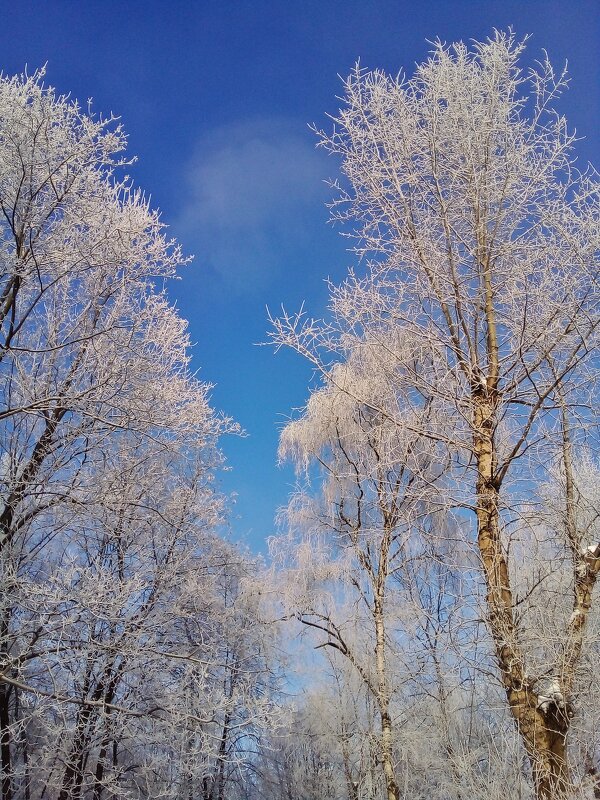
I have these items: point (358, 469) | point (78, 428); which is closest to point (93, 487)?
point (78, 428)

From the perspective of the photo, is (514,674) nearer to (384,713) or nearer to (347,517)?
(384,713)

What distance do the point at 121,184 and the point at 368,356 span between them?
182 inches

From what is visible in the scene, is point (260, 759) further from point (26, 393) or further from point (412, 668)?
point (26, 393)

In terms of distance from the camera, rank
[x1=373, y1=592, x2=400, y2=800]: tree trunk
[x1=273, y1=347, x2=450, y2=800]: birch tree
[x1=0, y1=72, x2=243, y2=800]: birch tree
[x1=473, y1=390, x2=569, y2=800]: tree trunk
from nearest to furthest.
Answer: [x1=473, y1=390, x2=569, y2=800]: tree trunk < [x1=0, y1=72, x2=243, y2=800]: birch tree < [x1=373, y1=592, x2=400, y2=800]: tree trunk < [x1=273, y1=347, x2=450, y2=800]: birch tree

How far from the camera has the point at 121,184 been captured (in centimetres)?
1007

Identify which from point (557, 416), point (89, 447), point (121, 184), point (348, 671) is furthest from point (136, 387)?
point (348, 671)

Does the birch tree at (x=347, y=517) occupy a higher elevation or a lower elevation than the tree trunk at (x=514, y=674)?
higher

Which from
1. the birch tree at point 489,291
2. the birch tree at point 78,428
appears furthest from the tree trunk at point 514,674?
the birch tree at point 78,428

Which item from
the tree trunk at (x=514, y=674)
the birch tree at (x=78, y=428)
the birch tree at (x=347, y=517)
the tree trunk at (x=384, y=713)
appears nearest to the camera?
the tree trunk at (x=514, y=674)

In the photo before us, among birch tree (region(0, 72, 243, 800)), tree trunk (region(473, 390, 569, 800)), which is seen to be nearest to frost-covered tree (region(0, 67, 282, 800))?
birch tree (region(0, 72, 243, 800))

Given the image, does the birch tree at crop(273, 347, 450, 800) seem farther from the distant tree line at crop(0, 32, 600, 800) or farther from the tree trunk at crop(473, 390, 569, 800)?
the tree trunk at crop(473, 390, 569, 800)

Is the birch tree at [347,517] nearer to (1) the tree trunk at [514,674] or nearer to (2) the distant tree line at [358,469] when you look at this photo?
(2) the distant tree line at [358,469]

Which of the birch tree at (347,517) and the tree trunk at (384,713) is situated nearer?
the tree trunk at (384,713)

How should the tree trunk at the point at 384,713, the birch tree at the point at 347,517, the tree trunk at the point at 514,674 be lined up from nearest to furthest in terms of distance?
the tree trunk at the point at 514,674, the tree trunk at the point at 384,713, the birch tree at the point at 347,517
